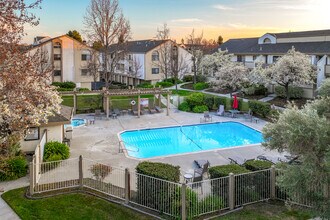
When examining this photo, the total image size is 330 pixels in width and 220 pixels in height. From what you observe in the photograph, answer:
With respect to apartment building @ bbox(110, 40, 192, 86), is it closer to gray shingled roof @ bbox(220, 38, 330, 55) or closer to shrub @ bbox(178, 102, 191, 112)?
gray shingled roof @ bbox(220, 38, 330, 55)

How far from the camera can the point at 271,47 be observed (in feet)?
147

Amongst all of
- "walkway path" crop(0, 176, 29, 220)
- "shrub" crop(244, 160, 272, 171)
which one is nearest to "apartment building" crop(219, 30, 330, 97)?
"shrub" crop(244, 160, 272, 171)

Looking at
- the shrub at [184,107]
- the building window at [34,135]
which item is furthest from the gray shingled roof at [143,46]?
the building window at [34,135]

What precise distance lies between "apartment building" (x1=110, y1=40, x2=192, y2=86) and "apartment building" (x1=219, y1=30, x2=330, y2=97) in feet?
32.9

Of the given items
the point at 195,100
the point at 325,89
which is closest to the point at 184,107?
the point at 195,100

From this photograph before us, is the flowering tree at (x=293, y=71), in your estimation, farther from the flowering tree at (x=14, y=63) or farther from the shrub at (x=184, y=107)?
the flowering tree at (x=14, y=63)

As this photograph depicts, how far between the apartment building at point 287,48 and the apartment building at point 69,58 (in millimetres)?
24140

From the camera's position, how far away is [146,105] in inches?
1266

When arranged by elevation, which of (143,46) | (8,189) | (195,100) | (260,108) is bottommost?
(8,189)

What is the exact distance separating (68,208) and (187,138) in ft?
46.4

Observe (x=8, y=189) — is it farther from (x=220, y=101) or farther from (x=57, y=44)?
(x=57, y=44)

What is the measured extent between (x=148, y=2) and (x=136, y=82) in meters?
26.3

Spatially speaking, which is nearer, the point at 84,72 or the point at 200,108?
the point at 200,108

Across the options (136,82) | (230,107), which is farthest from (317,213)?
(136,82)
